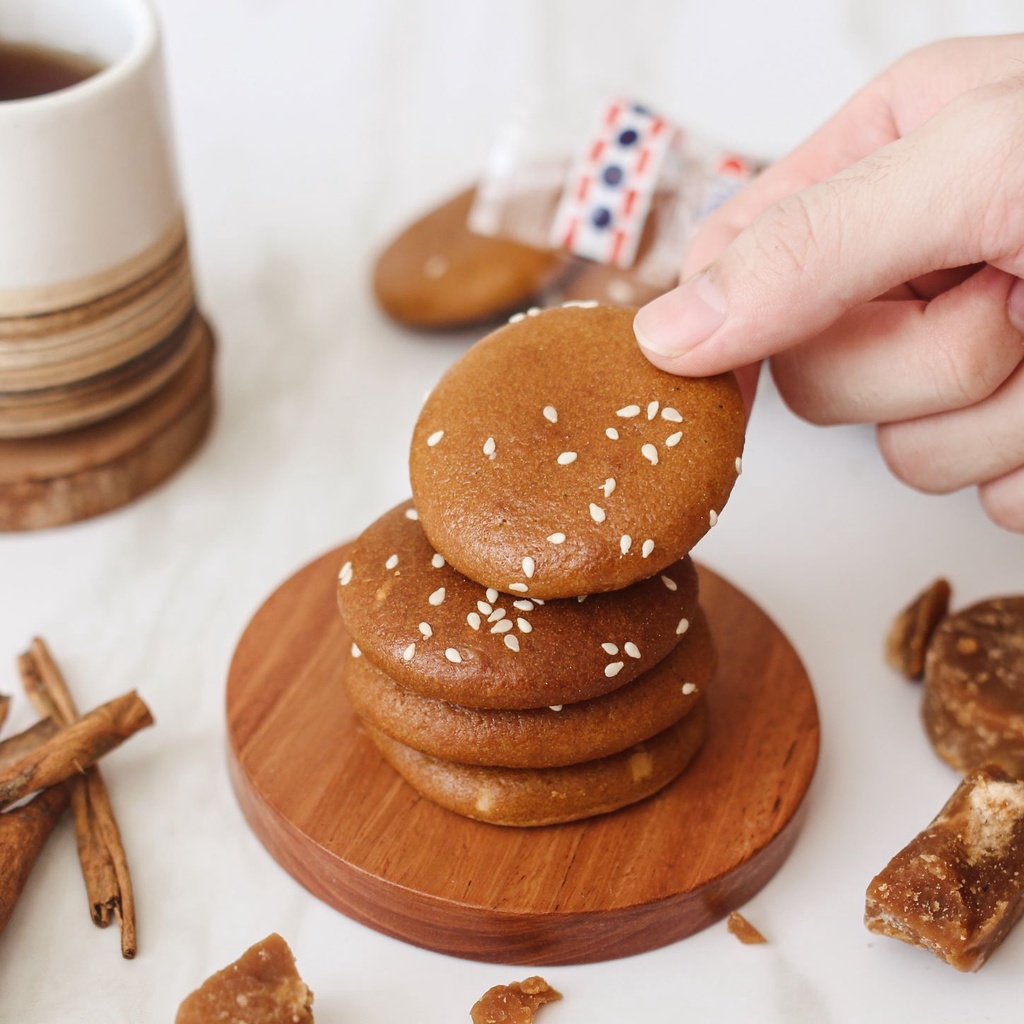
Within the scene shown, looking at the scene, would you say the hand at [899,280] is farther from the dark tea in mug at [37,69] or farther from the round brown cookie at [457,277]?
the dark tea in mug at [37,69]

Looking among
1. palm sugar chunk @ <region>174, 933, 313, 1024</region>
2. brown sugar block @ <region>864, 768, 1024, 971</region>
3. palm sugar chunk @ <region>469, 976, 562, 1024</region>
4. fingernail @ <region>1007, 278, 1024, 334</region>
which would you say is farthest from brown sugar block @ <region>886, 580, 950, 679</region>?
palm sugar chunk @ <region>174, 933, 313, 1024</region>

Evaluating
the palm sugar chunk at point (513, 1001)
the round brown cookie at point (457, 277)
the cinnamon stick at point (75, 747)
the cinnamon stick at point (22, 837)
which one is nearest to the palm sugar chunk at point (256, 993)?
the palm sugar chunk at point (513, 1001)

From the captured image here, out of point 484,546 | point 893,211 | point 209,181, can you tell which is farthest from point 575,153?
point 484,546

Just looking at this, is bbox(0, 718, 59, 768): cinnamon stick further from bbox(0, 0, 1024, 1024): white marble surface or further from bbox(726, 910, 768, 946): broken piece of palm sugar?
bbox(726, 910, 768, 946): broken piece of palm sugar

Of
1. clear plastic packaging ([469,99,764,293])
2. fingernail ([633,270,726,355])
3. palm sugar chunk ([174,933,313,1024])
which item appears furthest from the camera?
clear plastic packaging ([469,99,764,293])

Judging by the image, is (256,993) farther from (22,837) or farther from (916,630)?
(916,630)

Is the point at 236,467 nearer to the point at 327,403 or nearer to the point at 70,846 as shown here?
the point at 327,403

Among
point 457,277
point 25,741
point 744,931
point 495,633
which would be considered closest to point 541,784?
point 495,633
